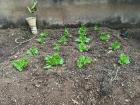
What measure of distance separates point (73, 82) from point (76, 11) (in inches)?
102

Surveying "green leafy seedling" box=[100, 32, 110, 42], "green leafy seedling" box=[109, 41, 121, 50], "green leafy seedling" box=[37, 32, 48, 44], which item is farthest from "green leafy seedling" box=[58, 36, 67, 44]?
"green leafy seedling" box=[109, 41, 121, 50]

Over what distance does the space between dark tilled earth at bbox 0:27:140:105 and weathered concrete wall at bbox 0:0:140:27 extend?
Result: 1.30 m

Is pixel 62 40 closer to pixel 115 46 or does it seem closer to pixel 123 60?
pixel 115 46

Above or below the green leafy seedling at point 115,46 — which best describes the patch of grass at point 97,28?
above

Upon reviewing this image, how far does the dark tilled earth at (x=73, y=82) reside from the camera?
5.81 metres

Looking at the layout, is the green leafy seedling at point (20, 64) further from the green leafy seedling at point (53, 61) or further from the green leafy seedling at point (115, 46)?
the green leafy seedling at point (115, 46)

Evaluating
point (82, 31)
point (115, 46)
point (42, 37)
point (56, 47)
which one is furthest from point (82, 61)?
point (42, 37)

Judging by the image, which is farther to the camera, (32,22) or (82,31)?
(32,22)

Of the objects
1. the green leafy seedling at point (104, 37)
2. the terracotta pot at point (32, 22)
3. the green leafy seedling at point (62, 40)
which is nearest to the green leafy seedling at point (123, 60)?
the green leafy seedling at point (104, 37)

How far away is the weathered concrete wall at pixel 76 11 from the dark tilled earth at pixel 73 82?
1299 mm

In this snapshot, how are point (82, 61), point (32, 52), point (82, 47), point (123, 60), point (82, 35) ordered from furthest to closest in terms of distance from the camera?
point (82, 35)
point (82, 47)
point (32, 52)
point (123, 60)
point (82, 61)

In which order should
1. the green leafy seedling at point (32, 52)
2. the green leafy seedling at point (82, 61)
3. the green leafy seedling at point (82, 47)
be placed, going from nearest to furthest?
1. the green leafy seedling at point (82, 61)
2. the green leafy seedling at point (32, 52)
3. the green leafy seedling at point (82, 47)

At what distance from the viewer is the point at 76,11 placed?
26.8 ft

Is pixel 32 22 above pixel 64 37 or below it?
above
